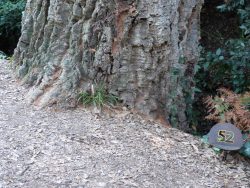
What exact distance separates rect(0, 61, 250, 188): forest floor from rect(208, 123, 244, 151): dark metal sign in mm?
194

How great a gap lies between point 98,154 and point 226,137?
1053 millimetres

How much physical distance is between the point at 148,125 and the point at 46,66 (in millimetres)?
1133

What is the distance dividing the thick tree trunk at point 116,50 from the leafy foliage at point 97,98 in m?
0.06

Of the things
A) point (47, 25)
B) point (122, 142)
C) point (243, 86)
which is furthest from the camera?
point (243, 86)

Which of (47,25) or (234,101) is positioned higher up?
(47,25)

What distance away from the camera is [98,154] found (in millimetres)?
3711

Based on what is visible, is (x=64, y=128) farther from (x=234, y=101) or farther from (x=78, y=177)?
(x=234, y=101)

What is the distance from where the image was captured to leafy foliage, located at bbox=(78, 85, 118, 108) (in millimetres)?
4301

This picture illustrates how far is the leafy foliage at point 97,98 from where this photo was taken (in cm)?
430

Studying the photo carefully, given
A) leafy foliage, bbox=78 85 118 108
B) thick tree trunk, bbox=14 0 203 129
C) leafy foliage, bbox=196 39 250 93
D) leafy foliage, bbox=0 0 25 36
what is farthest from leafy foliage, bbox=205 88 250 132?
leafy foliage, bbox=0 0 25 36

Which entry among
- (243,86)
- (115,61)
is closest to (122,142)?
(115,61)

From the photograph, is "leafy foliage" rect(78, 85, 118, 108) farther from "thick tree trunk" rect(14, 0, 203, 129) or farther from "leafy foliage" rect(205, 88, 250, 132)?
"leafy foliage" rect(205, 88, 250, 132)

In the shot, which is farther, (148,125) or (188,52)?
(188,52)

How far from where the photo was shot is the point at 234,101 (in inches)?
179
